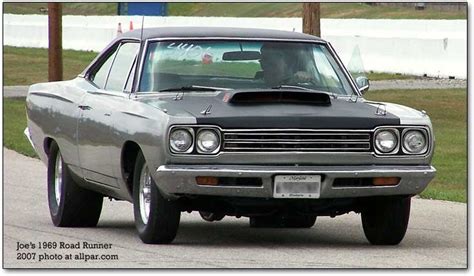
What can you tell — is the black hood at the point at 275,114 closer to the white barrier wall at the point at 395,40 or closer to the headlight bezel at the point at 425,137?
the headlight bezel at the point at 425,137

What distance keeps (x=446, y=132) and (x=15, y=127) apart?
23.9ft

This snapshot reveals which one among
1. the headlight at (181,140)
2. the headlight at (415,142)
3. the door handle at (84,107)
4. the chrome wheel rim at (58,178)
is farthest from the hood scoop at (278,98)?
the chrome wheel rim at (58,178)

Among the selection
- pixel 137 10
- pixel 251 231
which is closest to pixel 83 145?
pixel 251 231

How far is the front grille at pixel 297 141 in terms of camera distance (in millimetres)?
9242

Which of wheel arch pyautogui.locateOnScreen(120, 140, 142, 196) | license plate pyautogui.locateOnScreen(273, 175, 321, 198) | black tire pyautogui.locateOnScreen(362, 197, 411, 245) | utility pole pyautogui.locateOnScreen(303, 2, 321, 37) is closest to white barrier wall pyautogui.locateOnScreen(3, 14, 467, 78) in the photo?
utility pole pyautogui.locateOnScreen(303, 2, 321, 37)

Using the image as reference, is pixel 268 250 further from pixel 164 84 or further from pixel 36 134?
pixel 36 134

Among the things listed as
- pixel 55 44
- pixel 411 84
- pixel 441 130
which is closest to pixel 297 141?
pixel 441 130

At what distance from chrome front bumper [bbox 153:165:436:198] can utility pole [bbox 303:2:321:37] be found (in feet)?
51.6

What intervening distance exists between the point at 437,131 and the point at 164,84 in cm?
1347

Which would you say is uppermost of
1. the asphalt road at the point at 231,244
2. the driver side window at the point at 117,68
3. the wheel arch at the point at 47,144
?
the driver side window at the point at 117,68

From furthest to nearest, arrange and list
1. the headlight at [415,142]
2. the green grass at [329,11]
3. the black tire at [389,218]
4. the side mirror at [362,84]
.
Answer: the green grass at [329,11] < the side mirror at [362,84] < the black tire at [389,218] < the headlight at [415,142]

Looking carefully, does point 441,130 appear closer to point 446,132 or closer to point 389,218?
point 446,132

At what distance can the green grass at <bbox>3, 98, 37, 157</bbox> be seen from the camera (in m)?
20.3

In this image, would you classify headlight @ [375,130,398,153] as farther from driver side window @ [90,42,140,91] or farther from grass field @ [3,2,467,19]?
grass field @ [3,2,467,19]
